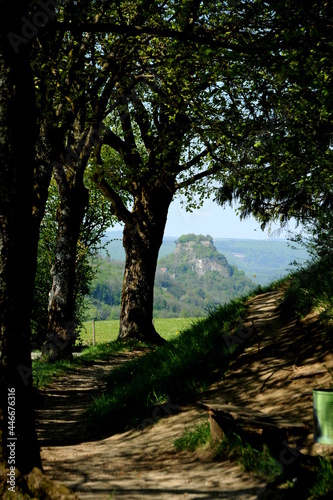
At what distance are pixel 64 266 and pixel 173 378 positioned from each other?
312 inches

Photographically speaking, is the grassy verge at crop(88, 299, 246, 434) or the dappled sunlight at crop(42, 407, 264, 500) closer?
the dappled sunlight at crop(42, 407, 264, 500)

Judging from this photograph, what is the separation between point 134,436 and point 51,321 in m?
8.77

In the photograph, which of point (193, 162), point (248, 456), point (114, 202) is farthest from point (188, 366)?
point (193, 162)

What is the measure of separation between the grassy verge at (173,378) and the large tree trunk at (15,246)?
3792 millimetres

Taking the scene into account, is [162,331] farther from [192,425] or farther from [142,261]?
[192,425]

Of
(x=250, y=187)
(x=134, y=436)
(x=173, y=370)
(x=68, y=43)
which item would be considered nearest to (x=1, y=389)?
(x=134, y=436)

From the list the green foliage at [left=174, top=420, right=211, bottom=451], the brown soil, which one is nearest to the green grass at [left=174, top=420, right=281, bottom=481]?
the green foliage at [left=174, top=420, right=211, bottom=451]

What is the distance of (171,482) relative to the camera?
5629 millimetres

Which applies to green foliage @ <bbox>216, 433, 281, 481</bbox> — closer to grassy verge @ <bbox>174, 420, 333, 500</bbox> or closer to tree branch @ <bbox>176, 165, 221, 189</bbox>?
grassy verge @ <bbox>174, 420, 333, 500</bbox>

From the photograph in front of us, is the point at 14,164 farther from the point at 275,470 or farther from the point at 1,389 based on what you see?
the point at 275,470

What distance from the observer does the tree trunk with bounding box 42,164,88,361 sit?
638 inches

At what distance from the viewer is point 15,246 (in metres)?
5.30

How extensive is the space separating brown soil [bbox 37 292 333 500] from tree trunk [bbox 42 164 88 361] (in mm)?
4740

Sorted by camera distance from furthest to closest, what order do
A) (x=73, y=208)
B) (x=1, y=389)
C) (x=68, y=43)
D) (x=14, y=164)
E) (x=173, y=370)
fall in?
(x=73, y=208) < (x=68, y=43) < (x=173, y=370) < (x=14, y=164) < (x=1, y=389)
